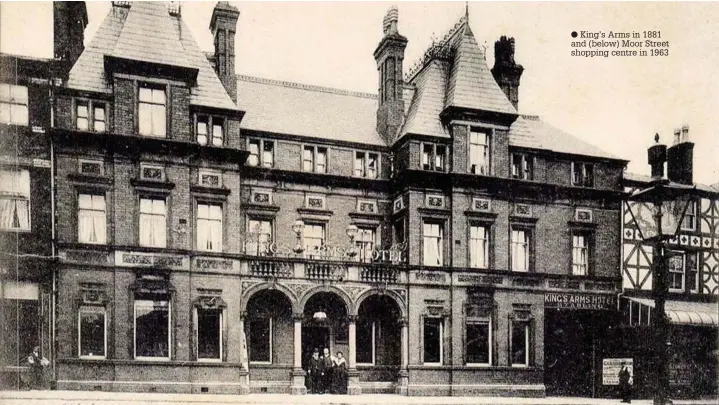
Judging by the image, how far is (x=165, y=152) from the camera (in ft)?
91.6

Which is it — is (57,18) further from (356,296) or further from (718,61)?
(718,61)

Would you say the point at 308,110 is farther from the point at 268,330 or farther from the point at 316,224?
the point at 268,330

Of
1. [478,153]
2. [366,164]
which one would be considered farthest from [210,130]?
[478,153]

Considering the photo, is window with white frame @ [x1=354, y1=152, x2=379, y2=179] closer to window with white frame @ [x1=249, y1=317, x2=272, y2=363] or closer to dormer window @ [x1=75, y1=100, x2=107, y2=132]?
window with white frame @ [x1=249, y1=317, x2=272, y2=363]

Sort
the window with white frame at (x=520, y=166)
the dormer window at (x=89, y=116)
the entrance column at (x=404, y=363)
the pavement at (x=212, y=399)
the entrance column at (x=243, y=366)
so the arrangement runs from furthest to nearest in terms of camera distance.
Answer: the window with white frame at (x=520, y=166) → the entrance column at (x=404, y=363) → the entrance column at (x=243, y=366) → the dormer window at (x=89, y=116) → the pavement at (x=212, y=399)

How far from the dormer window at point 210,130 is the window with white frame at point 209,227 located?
2.40 meters

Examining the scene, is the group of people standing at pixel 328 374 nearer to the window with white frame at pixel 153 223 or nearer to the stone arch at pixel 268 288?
the stone arch at pixel 268 288

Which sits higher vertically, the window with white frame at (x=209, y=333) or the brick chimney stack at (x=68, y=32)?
the brick chimney stack at (x=68, y=32)

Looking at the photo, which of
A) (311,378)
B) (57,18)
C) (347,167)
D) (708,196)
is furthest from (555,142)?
(57,18)

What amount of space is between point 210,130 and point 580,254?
17.0m

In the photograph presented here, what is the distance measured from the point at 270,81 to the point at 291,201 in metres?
6.43

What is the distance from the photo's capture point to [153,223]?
91.2ft

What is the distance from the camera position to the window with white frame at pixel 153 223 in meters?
27.6

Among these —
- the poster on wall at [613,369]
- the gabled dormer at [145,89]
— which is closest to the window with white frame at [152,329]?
the gabled dormer at [145,89]
